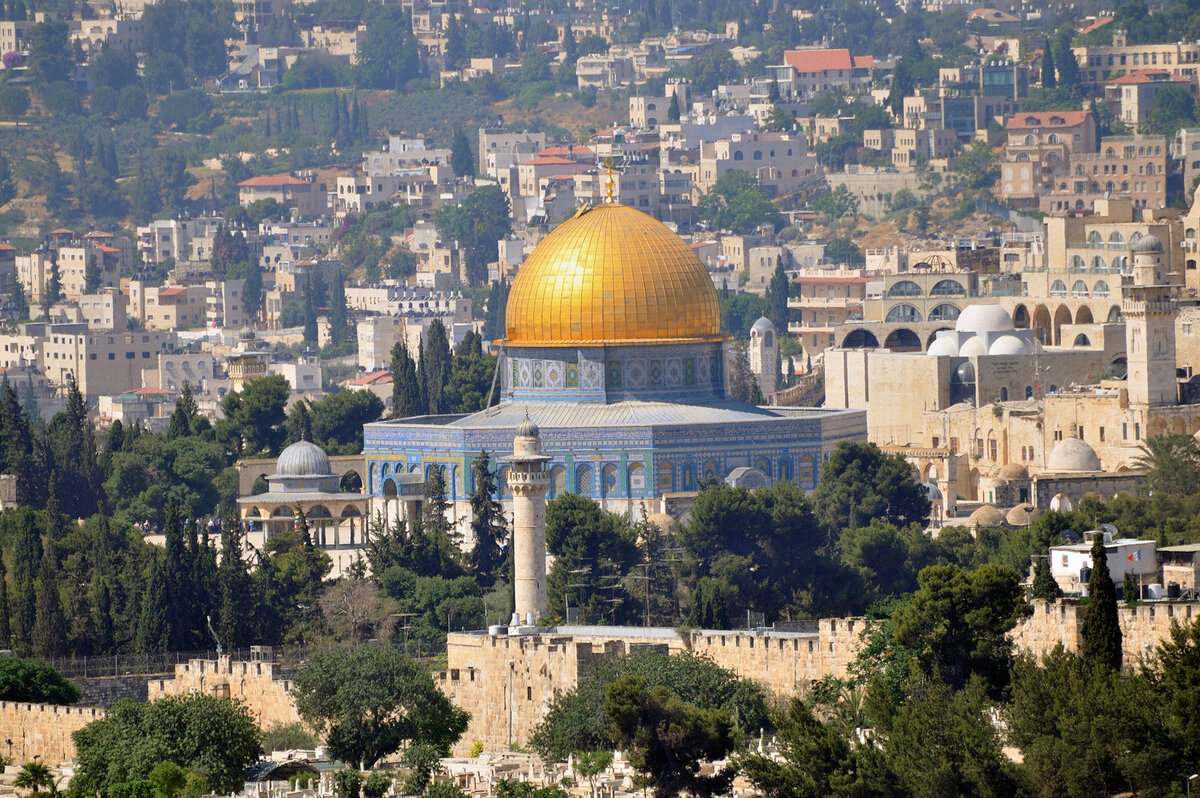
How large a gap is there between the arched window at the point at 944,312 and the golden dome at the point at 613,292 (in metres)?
17.7

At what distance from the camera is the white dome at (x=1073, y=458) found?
6781 centimetres

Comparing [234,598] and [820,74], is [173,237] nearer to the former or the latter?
[820,74]

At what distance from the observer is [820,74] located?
17162 centimetres

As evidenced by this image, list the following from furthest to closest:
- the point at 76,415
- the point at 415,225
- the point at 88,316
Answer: the point at 415,225 → the point at 88,316 → the point at 76,415

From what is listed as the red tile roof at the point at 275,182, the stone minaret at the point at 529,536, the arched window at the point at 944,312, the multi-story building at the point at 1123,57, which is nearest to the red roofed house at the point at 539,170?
the red tile roof at the point at 275,182

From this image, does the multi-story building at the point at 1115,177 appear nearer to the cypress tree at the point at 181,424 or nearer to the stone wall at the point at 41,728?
the cypress tree at the point at 181,424

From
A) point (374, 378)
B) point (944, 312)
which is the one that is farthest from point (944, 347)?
point (374, 378)

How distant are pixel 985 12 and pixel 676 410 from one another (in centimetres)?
13023

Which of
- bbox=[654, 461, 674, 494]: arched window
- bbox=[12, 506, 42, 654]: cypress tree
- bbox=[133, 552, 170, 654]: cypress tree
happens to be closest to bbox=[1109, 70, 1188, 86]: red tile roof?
bbox=[654, 461, 674, 494]: arched window

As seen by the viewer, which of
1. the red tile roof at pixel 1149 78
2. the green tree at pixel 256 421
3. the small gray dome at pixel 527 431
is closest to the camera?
the small gray dome at pixel 527 431

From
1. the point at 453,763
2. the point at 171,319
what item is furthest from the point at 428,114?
the point at 453,763

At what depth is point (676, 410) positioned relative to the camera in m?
68.4

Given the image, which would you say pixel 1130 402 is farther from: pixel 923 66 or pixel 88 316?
pixel 923 66

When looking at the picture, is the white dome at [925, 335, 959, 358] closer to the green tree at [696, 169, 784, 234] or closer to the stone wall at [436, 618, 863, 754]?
the stone wall at [436, 618, 863, 754]
